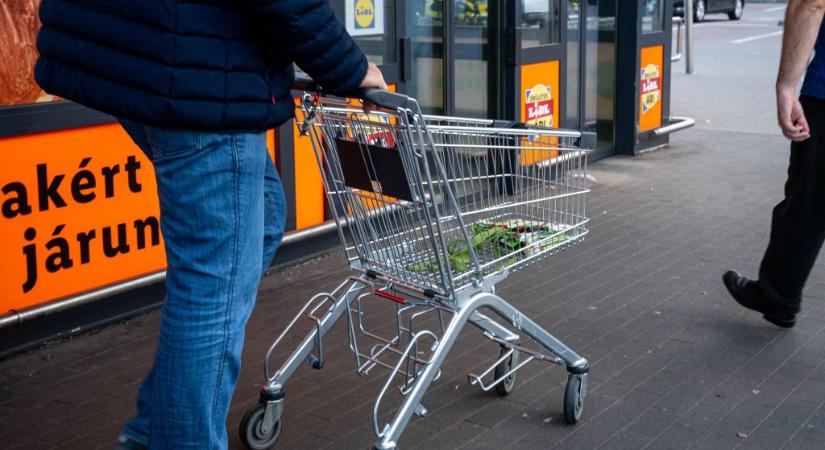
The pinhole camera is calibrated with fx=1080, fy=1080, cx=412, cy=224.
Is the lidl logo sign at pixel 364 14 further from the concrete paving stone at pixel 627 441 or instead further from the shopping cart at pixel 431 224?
the concrete paving stone at pixel 627 441

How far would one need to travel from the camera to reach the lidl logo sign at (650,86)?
10023 millimetres

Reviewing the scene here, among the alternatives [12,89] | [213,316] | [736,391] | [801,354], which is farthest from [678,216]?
[213,316]

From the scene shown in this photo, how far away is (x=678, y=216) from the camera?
7570 mm

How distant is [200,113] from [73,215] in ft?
8.19

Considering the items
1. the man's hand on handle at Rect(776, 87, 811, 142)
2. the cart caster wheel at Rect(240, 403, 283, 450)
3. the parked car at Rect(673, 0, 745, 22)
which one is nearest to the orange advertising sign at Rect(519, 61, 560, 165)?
the man's hand on handle at Rect(776, 87, 811, 142)

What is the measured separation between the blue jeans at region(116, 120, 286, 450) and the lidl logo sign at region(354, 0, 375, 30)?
3.79m

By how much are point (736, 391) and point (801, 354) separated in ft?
2.03

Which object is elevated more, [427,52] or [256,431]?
[427,52]

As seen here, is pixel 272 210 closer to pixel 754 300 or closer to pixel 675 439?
pixel 675 439

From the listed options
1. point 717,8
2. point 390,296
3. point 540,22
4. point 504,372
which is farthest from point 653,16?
point 717,8

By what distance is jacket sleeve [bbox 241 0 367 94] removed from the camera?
8.54 ft

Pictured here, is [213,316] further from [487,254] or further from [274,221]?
[487,254]

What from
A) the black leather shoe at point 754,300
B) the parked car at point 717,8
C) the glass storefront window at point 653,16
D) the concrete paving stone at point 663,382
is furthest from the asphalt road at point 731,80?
the concrete paving stone at point 663,382

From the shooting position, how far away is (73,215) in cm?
489
